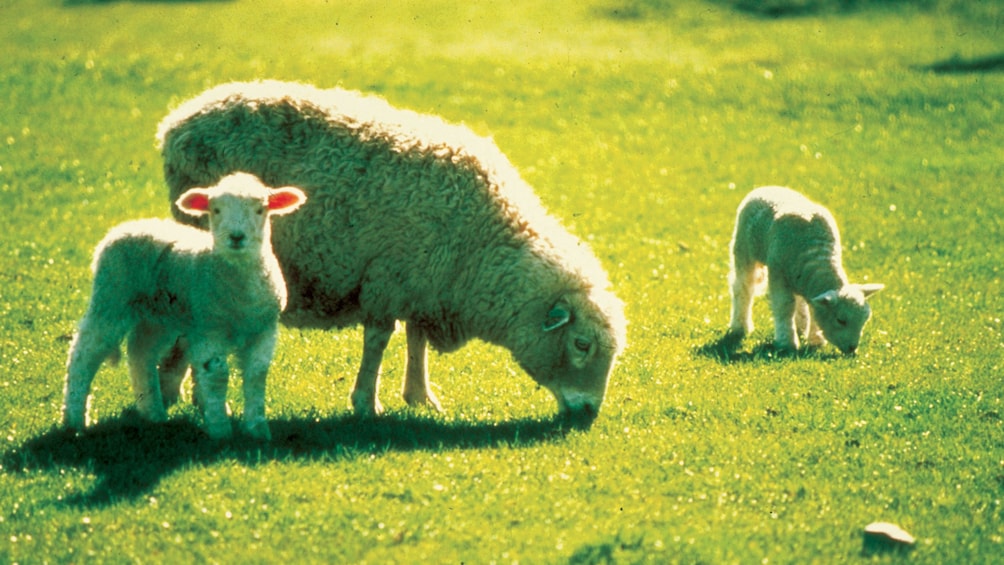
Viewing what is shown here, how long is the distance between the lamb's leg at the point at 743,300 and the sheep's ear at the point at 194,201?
6.07 m

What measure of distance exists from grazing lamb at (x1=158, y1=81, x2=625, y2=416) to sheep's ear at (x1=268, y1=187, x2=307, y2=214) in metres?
1.21

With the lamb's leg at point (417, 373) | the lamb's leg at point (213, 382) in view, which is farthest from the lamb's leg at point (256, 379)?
the lamb's leg at point (417, 373)

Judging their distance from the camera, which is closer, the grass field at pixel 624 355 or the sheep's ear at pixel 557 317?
the grass field at pixel 624 355

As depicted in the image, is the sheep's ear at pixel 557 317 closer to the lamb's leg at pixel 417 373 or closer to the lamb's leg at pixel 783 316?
the lamb's leg at pixel 417 373

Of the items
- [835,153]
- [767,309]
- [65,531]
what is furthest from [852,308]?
[835,153]

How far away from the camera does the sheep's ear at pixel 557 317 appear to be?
957 centimetres

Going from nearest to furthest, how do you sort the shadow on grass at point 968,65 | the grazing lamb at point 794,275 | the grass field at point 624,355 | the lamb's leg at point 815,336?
the grass field at point 624,355 < the grazing lamb at point 794,275 < the lamb's leg at point 815,336 < the shadow on grass at point 968,65

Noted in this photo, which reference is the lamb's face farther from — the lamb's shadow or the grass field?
the lamb's shadow

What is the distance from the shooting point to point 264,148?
10039 millimetres

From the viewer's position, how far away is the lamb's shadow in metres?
11.8

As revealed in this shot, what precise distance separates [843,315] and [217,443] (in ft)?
19.0

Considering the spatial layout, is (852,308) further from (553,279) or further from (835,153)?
(835,153)

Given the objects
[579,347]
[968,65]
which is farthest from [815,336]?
[968,65]

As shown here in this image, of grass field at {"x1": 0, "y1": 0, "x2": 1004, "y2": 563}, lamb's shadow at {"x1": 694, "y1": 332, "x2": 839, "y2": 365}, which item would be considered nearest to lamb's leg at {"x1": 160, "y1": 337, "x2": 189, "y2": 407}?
grass field at {"x1": 0, "y1": 0, "x2": 1004, "y2": 563}
